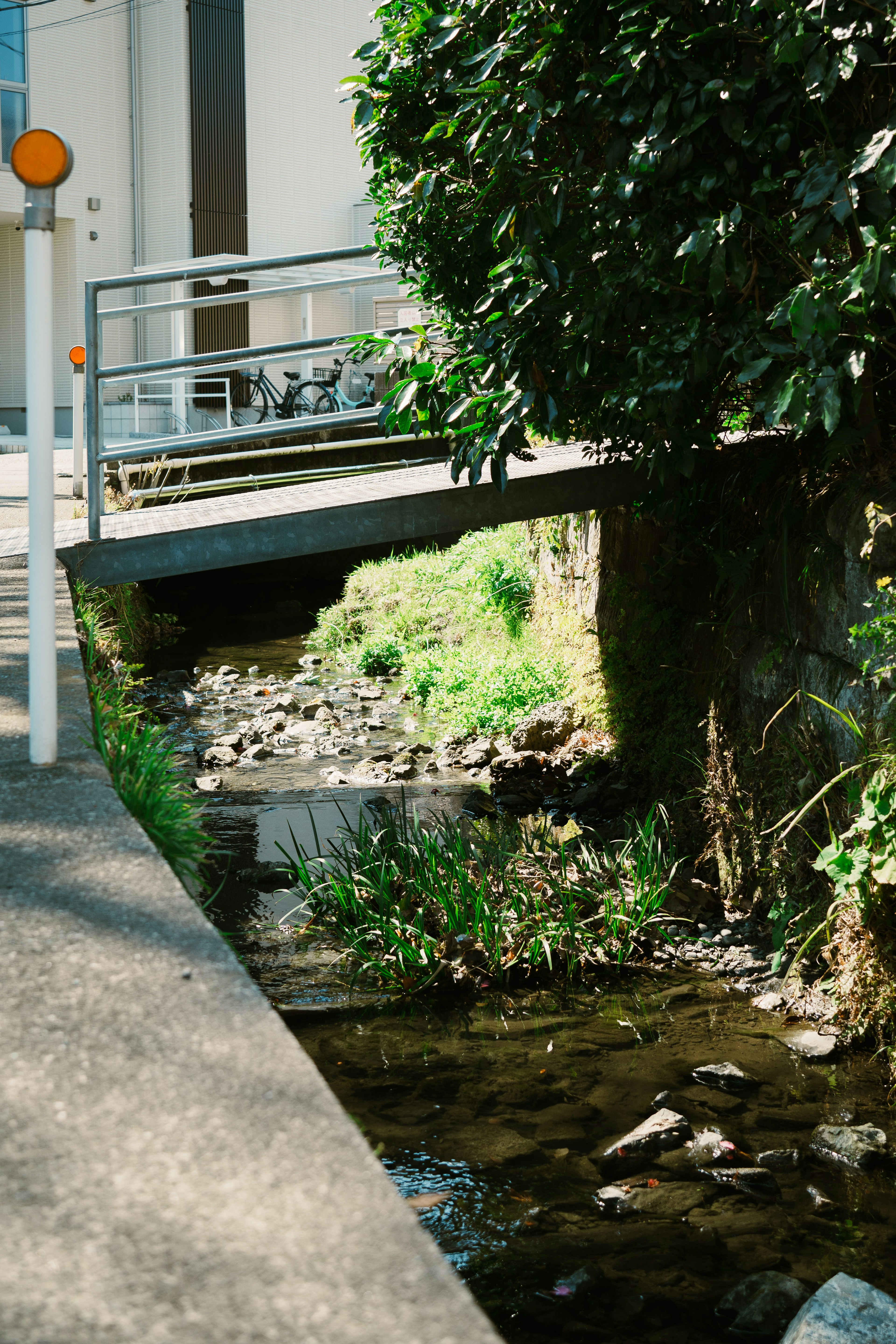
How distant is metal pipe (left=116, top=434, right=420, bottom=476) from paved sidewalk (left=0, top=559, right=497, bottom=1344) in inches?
299

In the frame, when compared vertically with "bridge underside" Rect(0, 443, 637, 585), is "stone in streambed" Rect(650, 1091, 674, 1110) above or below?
below

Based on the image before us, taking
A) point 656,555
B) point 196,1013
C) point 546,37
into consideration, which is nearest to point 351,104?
point 656,555

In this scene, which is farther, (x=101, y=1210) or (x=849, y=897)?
(x=849, y=897)

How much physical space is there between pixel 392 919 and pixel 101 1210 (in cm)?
315

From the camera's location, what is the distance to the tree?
10.3ft

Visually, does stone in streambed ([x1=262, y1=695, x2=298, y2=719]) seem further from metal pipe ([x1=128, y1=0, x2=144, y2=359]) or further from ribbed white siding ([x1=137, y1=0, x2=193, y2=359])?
metal pipe ([x1=128, y1=0, x2=144, y2=359])

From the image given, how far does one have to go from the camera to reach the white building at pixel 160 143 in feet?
59.3

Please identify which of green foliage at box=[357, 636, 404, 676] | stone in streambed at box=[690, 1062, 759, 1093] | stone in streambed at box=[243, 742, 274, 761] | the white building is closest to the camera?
stone in streambed at box=[690, 1062, 759, 1093]

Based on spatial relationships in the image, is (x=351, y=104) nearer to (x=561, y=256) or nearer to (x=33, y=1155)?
(x=561, y=256)

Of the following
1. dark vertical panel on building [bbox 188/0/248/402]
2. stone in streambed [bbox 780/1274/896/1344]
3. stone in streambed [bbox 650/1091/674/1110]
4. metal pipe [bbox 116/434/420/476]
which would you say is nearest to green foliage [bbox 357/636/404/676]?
metal pipe [bbox 116/434/420/476]

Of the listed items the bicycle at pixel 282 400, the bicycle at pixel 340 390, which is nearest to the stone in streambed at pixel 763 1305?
the bicycle at pixel 340 390

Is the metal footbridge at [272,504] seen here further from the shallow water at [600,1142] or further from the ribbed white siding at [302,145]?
the ribbed white siding at [302,145]

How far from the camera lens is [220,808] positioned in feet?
20.3

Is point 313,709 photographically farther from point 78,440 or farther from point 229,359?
point 78,440
